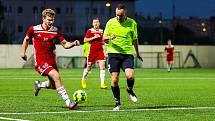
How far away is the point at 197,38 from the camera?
70.9 metres

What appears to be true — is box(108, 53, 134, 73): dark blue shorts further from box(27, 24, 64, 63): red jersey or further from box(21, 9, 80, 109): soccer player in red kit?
box(27, 24, 64, 63): red jersey

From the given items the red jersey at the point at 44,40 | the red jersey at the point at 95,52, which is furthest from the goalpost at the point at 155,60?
the red jersey at the point at 44,40

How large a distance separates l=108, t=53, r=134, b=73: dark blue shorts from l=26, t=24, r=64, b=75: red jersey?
49.7 inches

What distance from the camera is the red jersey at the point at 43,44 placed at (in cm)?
1441

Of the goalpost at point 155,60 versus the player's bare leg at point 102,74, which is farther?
the goalpost at point 155,60

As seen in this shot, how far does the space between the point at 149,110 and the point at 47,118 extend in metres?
2.71

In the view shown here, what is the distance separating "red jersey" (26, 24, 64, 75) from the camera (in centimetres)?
1441

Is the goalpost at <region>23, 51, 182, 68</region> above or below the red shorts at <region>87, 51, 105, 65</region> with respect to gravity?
below

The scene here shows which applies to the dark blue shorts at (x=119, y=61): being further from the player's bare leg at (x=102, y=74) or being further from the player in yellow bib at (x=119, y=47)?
the player's bare leg at (x=102, y=74)

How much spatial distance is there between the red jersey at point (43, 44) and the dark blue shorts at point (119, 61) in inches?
49.7

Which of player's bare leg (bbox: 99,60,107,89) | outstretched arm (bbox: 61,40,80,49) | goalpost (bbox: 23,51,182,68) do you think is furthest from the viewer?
goalpost (bbox: 23,51,182,68)

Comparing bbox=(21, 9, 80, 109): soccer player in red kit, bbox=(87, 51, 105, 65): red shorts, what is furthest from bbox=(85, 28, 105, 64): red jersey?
bbox=(21, 9, 80, 109): soccer player in red kit

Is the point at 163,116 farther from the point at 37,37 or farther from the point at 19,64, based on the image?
the point at 19,64

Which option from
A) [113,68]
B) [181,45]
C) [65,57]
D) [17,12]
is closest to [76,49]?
[65,57]
